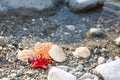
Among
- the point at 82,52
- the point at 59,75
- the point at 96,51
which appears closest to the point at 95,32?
the point at 96,51

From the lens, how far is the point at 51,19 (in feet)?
18.7

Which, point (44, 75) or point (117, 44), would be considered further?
point (117, 44)

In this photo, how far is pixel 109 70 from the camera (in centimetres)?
409

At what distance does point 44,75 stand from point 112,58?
1.04 metres

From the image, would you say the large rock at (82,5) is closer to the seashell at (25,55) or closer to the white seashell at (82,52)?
the white seashell at (82,52)

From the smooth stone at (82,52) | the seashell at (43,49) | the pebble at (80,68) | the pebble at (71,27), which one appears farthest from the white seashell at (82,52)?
the pebble at (71,27)

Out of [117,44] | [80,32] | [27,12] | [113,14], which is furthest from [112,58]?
[27,12]

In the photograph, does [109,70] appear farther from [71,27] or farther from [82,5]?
[82,5]

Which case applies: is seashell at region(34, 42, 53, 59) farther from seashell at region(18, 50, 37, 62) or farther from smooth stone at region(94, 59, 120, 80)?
smooth stone at region(94, 59, 120, 80)

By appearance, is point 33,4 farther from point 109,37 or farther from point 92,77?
point 92,77

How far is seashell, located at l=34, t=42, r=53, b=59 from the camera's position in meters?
4.57

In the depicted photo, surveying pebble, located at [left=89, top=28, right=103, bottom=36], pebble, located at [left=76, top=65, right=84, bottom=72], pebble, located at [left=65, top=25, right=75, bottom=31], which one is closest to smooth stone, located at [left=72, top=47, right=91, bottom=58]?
pebble, located at [left=76, top=65, right=84, bottom=72]

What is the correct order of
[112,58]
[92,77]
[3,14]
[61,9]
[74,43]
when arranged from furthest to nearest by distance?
[61,9]
[3,14]
[74,43]
[112,58]
[92,77]

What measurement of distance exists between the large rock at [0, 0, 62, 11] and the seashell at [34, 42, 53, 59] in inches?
45.1
